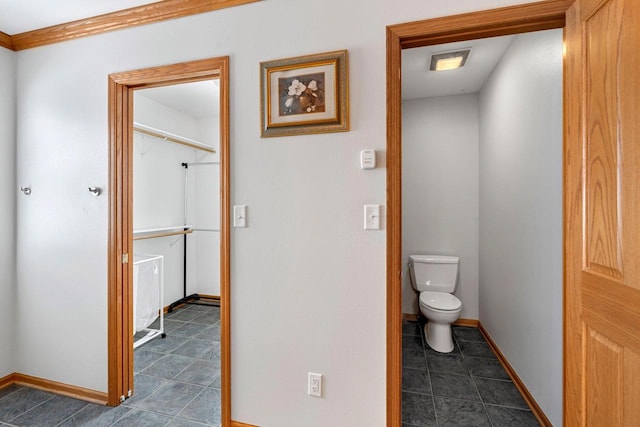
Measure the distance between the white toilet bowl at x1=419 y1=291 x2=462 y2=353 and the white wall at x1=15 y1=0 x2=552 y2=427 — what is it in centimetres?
128

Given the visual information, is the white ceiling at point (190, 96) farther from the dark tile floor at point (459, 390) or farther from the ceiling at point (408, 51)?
the dark tile floor at point (459, 390)

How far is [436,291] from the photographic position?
2939 mm

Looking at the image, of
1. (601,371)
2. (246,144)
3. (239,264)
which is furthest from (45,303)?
(601,371)

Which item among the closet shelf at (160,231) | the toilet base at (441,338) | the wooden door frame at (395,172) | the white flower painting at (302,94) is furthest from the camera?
the closet shelf at (160,231)

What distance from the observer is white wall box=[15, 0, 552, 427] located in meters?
1.42

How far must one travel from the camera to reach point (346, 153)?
1454 mm

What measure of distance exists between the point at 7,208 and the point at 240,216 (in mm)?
1880

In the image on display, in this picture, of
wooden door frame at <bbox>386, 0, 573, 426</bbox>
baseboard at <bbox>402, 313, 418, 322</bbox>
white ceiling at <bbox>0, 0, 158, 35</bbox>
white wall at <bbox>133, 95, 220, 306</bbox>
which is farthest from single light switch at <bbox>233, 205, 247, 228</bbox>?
baseboard at <bbox>402, 313, 418, 322</bbox>

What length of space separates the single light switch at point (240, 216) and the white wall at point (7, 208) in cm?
184

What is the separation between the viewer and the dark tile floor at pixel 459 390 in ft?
5.74

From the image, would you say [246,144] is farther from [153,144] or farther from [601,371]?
[153,144]

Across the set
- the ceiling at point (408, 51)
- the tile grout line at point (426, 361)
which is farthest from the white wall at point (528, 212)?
the tile grout line at point (426, 361)

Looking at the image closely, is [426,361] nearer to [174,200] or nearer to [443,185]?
[443,185]

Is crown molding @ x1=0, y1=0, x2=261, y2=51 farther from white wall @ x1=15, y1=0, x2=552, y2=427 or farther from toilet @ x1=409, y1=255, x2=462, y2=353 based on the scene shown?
toilet @ x1=409, y1=255, x2=462, y2=353
